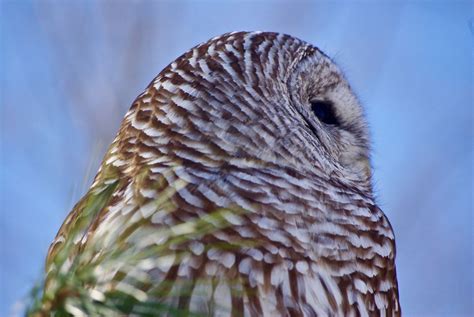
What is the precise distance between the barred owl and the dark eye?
0.14 metres

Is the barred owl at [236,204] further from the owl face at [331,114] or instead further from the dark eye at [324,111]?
the dark eye at [324,111]

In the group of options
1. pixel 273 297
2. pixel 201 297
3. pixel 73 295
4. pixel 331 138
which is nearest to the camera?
pixel 73 295

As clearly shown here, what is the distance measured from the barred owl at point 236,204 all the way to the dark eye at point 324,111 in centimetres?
14

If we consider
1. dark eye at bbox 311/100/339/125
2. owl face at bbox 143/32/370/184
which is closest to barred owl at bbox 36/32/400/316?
owl face at bbox 143/32/370/184

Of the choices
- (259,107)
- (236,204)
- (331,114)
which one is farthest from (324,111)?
(236,204)

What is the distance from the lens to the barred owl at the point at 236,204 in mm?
2590

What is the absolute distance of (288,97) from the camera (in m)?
3.63

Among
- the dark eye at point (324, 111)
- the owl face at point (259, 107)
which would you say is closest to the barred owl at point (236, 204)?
the owl face at point (259, 107)

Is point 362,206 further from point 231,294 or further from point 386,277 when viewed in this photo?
point 231,294

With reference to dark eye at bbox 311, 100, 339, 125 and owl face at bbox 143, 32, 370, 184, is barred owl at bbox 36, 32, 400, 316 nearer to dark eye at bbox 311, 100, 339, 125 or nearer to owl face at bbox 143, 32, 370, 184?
owl face at bbox 143, 32, 370, 184

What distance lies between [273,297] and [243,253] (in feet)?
0.52

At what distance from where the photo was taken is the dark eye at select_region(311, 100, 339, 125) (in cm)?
401

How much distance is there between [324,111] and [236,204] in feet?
4.47

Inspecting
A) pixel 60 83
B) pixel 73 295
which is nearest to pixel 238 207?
pixel 73 295
